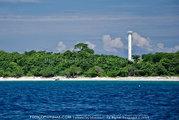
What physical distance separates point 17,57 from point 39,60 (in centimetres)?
876

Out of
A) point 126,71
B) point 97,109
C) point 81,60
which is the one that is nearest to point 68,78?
point 81,60

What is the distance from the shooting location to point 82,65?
529 ft

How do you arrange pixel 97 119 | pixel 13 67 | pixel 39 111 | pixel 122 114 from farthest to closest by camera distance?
pixel 13 67 < pixel 39 111 < pixel 122 114 < pixel 97 119

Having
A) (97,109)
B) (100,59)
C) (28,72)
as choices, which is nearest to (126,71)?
(100,59)

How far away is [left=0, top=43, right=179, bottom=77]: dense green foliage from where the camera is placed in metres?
155

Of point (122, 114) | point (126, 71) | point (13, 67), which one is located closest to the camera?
point (122, 114)

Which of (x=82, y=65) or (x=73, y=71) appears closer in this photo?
(x=73, y=71)

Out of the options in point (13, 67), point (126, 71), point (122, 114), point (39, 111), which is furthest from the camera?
point (13, 67)

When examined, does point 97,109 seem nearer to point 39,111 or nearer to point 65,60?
point 39,111

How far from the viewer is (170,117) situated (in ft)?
135

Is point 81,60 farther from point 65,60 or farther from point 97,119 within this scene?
point 97,119

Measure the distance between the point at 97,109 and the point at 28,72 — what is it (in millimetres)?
115941

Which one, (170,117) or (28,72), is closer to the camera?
(170,117)

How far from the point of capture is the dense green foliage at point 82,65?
509 feet
